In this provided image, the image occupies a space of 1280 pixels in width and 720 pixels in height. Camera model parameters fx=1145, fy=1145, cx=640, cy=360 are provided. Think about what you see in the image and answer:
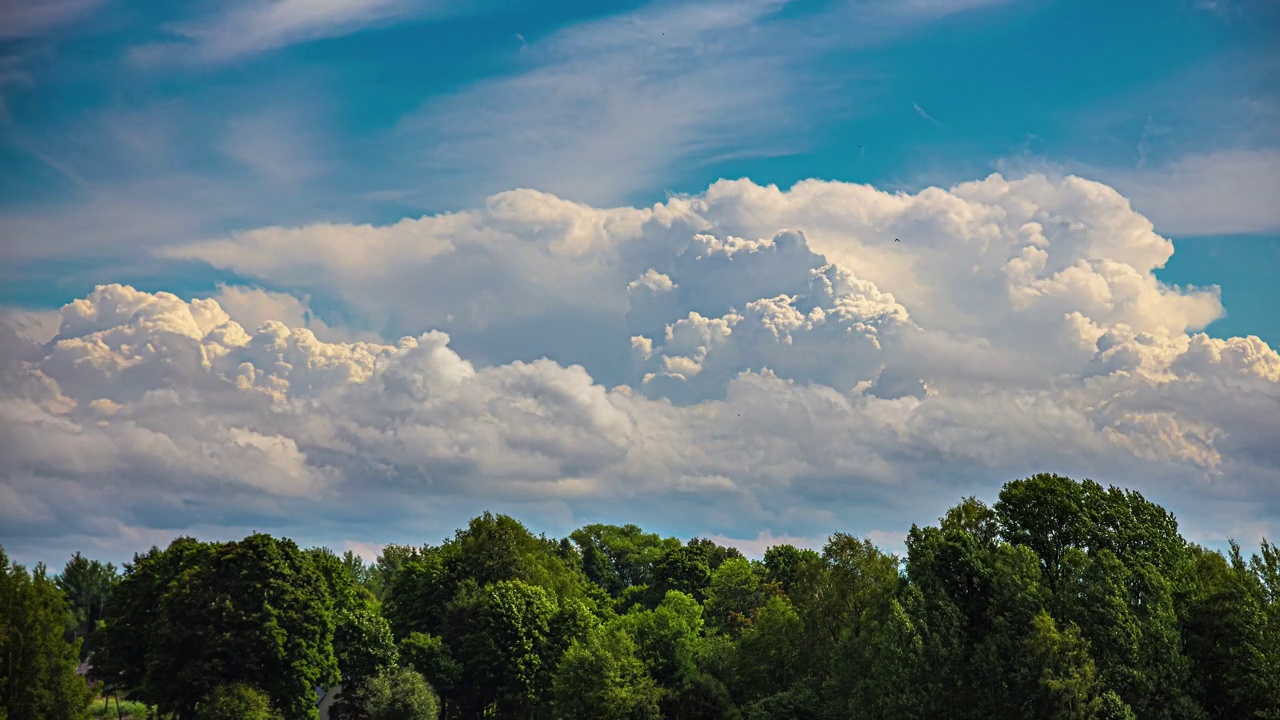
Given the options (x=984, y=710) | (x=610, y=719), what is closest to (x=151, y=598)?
(x=610, y=719)

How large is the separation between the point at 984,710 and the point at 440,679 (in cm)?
5853

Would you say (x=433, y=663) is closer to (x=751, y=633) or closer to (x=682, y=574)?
(x=751, y=633)

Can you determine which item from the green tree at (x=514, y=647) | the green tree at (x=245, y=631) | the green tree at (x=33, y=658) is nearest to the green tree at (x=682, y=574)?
the green tree at (x=514, y=647)

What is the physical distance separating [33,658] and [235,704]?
1520 cm

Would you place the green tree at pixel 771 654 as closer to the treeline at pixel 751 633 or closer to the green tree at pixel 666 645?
the treeline at pixel 751 633

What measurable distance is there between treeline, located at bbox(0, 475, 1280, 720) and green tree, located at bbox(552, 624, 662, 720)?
22cm

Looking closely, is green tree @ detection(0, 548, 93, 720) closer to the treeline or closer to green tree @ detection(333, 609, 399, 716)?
the treeline

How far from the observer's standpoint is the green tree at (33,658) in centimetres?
8281

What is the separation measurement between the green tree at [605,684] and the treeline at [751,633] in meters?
0.22

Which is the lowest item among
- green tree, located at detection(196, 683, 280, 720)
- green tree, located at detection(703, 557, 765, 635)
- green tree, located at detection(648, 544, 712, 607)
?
green tree, located at detection(196, 683, 280, 720)

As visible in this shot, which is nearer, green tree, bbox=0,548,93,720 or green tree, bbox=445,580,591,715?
green tree, bbox=0,548,93,720

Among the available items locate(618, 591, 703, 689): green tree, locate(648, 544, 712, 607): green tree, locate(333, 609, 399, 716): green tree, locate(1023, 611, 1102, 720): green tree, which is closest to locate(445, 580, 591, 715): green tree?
locate(618, 591, 703, 689): green tree

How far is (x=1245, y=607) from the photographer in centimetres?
7138

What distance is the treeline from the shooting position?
7025 centimetres
